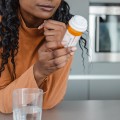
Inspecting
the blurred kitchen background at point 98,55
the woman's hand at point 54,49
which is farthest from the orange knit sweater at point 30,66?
the blurred kitchen background at point 98,55

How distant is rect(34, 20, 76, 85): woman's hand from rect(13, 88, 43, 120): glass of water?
91 millimetres

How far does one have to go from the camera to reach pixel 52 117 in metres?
0.87

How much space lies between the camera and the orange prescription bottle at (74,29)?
0.66 meters

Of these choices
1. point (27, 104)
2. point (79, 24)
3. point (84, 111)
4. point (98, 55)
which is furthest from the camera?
point (98, 55)

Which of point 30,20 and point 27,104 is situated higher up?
point 30,20

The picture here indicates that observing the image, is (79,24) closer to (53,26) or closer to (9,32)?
(53,26)

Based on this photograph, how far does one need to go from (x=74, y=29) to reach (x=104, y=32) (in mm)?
1634

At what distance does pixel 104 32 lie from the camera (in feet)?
7.44

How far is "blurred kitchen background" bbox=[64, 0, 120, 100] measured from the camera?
2.22m

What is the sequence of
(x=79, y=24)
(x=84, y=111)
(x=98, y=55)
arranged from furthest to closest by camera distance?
(x=98, y=55), (x=84, y=111), (x=79, y=24)

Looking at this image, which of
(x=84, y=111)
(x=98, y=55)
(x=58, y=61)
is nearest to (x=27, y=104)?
(x=58, y=61)

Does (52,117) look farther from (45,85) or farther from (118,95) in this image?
(118,95)

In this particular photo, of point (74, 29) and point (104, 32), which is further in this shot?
point (104, 32)

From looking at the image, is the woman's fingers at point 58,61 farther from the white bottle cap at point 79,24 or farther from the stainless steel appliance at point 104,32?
the stainless steel appliance at point 104,32
